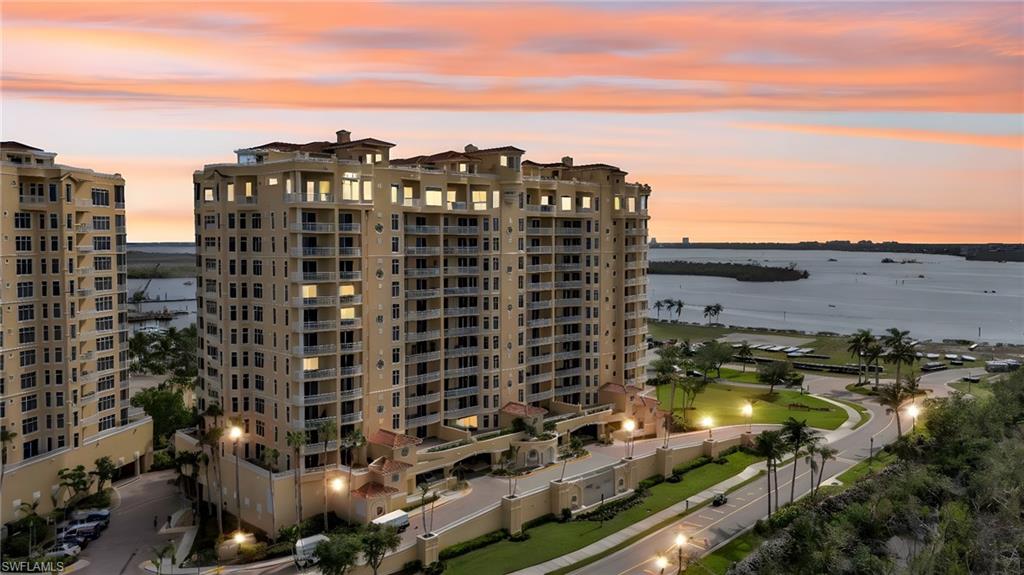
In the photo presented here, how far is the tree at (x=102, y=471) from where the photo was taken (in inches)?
2394

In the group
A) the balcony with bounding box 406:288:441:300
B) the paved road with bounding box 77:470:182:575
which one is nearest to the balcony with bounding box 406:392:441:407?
the balcony with bounding box 406:288:441:300

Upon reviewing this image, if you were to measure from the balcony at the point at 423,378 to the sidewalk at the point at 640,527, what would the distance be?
70.4 ft

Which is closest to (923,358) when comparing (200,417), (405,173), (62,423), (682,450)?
(682,450)

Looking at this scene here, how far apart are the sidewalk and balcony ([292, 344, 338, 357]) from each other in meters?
22.5

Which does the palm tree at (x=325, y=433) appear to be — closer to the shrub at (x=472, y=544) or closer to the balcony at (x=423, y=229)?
the shrub at (x=472, y=544)

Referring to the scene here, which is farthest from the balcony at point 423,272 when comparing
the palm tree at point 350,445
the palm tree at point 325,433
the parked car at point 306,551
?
the parked car at point 306,551

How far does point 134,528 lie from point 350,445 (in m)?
18.5

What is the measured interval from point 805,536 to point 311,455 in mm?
37588

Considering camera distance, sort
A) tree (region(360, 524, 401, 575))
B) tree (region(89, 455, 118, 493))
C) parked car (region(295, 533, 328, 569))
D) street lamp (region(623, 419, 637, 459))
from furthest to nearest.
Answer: street lamp (region(623, 419, 637, 459))
tree (region(89, 455, 118, 493))
parked car (region(295, 533, 328, 569))
tree (region(360, 524, 401, 575))

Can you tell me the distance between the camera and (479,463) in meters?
67.8

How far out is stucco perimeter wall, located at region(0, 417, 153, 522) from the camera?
5553cm

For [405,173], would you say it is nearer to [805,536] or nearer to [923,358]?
[805,536]

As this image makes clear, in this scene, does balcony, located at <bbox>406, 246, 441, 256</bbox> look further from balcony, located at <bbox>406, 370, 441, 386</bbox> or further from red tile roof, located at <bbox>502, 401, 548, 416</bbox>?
red tile roof, located at <bbox>502, 401, 548, 416</bbox>

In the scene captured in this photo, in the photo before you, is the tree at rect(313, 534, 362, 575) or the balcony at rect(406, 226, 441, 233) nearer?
the tree at rect(313, 534, 362, 575)
